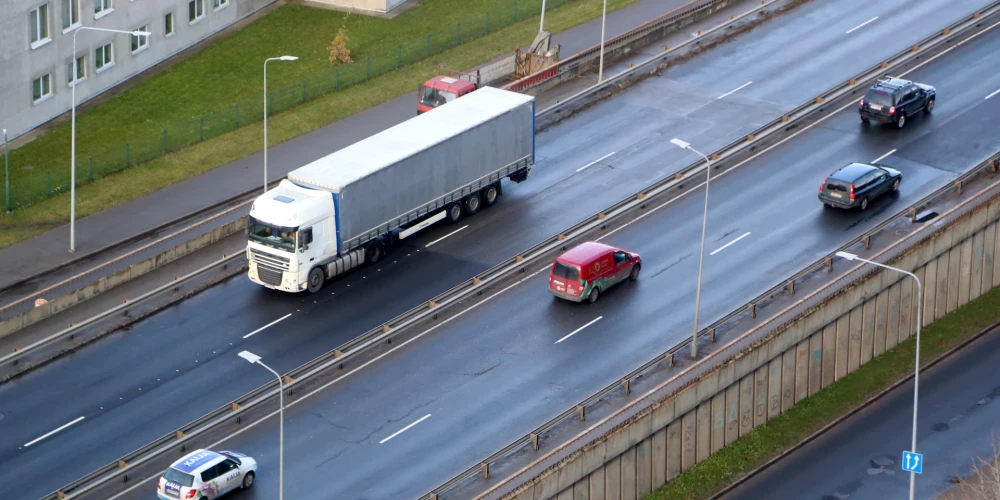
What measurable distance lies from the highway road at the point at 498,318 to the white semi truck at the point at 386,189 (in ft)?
2.99

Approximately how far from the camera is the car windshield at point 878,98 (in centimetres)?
7946

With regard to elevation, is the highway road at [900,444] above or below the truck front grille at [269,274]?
below

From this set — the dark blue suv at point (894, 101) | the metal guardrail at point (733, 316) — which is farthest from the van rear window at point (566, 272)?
the dark blue suv at point (894, 101)

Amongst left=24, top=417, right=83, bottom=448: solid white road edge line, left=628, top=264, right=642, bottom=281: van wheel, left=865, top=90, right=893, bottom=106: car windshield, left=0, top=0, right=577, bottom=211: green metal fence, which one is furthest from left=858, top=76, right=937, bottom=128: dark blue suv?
left=24, top=417, right=83, bottom=448: solid white road edge line

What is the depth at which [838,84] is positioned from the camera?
85.0 m

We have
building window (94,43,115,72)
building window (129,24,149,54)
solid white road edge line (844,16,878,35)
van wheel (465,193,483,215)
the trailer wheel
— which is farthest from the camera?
solid white road edge line (844,16,878,35)

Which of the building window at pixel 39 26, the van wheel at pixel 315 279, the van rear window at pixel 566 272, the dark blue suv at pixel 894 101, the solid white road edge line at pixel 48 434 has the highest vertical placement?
the building window at pixel 39 26

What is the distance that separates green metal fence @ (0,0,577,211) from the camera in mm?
79312

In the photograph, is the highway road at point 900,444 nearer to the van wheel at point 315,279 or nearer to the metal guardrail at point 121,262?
the van wheel at point 315,279

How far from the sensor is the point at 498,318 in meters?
65.7

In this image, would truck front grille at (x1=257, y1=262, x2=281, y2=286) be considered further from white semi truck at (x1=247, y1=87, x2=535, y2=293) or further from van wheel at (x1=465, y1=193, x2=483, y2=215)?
van wheel at (x1=465, y1=193, x2=483, y2=215)

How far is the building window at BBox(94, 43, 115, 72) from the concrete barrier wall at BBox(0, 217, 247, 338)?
61.9 feet

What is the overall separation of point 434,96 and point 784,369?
2583 cm

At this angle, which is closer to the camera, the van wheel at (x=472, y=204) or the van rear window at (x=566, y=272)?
the van rear window at (x=566, y=272)
